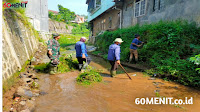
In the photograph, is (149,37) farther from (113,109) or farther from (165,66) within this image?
(113,109)

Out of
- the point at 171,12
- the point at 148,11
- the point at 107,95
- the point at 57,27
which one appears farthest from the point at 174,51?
the point at 57,27

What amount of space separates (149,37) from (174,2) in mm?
2639

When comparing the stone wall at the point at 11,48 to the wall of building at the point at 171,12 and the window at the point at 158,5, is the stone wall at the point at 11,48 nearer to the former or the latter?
the wall of building at the point at 171,12

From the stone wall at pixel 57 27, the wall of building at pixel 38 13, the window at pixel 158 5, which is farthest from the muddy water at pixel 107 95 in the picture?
the stone wall at pixel 57 27

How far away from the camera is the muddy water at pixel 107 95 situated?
325 cm

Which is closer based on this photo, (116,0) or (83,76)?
(83,76)

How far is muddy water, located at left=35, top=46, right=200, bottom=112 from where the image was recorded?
3.25 metres

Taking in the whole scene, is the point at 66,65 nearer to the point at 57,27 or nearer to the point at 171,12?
the point at 171,12

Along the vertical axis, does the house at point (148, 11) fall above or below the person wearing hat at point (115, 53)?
above

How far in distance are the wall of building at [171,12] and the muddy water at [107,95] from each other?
4.16 metres

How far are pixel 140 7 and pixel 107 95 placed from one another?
30.4ft

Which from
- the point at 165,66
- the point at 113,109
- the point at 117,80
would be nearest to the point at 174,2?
the point at 165,66

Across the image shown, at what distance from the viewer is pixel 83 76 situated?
17.0 ft

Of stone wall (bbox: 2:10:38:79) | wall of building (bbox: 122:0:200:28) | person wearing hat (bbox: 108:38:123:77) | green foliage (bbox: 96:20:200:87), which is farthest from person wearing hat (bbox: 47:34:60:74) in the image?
wall of building (bbox: 122:0:200:28)
